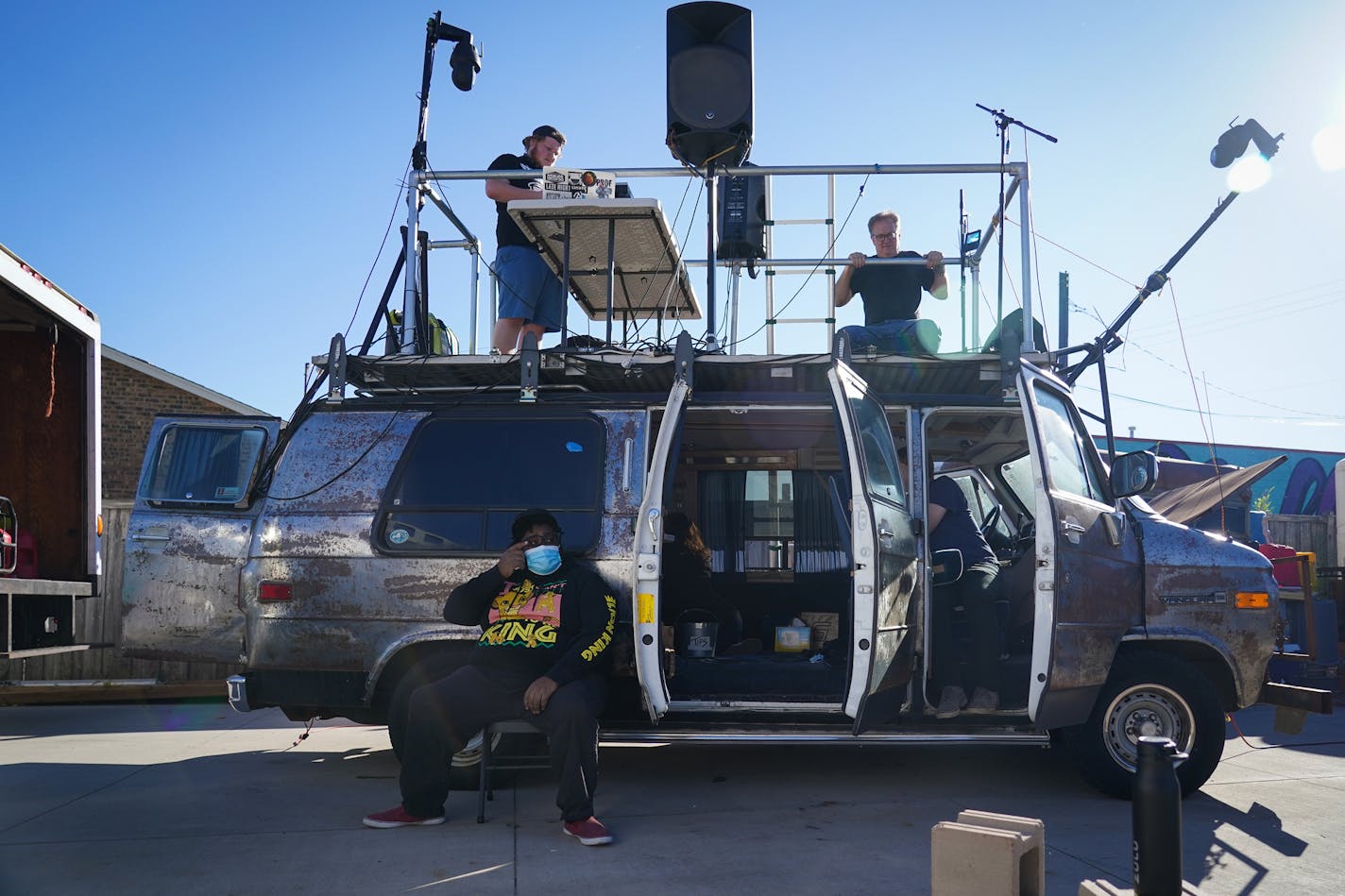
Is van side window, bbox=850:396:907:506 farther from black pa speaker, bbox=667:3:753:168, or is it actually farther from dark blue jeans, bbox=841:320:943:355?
black pa speaker, bbox=667:3:753:168

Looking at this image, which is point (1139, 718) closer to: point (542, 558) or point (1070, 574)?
point (1070, 574)

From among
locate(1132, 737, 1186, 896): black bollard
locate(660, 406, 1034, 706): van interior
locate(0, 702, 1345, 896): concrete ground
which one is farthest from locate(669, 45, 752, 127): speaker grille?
locate(1132, 737, 1186, 896): black bollard

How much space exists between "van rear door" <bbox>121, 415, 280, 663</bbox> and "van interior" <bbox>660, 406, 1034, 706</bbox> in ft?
7.54

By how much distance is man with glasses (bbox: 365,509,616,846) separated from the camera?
497 cm

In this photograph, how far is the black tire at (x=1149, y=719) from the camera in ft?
18.5

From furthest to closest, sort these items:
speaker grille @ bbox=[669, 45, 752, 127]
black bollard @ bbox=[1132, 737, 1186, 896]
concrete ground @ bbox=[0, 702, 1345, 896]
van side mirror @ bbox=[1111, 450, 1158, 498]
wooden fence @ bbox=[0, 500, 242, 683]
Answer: wooden fence @ bbox=[0, 500, 242, 683]
speaker grille @ bbox=[669, 45, 752, 127]
van side mirror @ bbox=[1111, 450, 1158, 498]
concrete ground @ bbox=[0, 702, 1345, 896]
black bollard @ bbox=[1132, 737, 1186, 896]

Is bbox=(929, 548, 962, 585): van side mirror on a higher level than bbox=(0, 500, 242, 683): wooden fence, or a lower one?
higher

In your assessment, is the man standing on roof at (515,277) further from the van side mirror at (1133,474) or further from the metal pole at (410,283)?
the van side mirror at (1133,474)

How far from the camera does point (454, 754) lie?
5.46m

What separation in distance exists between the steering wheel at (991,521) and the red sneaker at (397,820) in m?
3.93

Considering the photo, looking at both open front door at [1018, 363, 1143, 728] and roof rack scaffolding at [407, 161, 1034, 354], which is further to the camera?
roof rack scaffolding at [407, 161, 1034, 354]

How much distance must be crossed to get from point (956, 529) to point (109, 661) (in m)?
9.03

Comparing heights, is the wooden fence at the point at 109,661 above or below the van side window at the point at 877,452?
below

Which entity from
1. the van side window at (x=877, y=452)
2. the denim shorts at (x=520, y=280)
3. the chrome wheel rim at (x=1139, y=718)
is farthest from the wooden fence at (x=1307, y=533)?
the denim shorts at (x=520, y=280)
